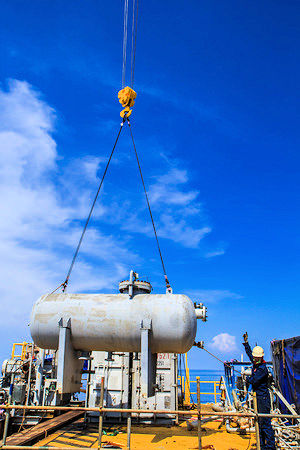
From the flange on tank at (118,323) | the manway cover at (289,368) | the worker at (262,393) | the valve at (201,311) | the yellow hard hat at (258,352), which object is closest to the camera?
the worker at (262,393)

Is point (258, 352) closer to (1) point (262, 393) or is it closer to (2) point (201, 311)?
(1) point (262, 393)

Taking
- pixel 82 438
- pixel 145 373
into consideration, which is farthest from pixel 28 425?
pixel 145 373

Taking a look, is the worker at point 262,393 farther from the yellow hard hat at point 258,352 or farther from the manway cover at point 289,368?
the manway cover at point 289,368

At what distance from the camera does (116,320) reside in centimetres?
836

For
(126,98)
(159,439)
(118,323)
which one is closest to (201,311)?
(118,323)

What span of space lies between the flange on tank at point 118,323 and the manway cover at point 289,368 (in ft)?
14.7

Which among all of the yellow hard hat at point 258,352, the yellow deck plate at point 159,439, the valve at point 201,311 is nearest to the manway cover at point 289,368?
the yellow deck plate at point 159,439

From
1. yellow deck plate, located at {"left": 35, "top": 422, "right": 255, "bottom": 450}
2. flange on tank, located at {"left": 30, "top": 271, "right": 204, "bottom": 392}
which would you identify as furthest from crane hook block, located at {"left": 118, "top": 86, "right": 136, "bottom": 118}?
yellow deck plate, located at {"left": 35, "top": 422, "right": 255, "bottom": 450}

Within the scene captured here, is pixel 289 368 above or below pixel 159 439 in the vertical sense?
above

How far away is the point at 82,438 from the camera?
11227 mm

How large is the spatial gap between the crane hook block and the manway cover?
9.48 meters

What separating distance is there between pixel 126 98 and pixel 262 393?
10047 millimetres

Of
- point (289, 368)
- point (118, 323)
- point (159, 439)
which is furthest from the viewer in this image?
point (289, 368)

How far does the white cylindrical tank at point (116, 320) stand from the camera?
8273 mm
